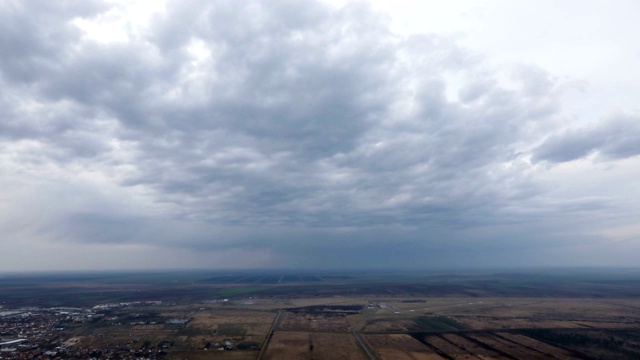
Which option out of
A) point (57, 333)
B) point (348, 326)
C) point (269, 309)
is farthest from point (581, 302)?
point (57, 333)

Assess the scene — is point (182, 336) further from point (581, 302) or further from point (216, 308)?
point (581, 302)

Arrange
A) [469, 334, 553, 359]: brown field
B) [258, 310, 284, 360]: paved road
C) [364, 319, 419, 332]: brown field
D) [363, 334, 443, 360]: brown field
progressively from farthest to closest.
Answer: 1. [364, 319, 419, 332]: brown field
2. [258, 310, 284, 360]: paved road
3. [363, 334, 443, 360]: brown field
4. [469, 334, 553, 359]: brown field

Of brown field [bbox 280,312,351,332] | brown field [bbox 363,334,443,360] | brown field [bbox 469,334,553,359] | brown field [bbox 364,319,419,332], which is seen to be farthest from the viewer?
brown field [bbox 280,312,351,332]

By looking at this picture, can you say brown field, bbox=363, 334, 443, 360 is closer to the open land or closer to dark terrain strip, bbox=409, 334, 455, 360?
the open land

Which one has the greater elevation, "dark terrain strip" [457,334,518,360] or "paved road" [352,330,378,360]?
"dark terrain strip" [457,334,518,360]

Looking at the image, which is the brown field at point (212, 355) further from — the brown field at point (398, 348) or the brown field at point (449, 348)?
the brown field at point (449, 348)

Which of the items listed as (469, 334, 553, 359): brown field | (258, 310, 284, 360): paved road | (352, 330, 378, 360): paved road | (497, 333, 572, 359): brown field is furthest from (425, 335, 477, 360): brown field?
(258, 310, 284, 360): paved road
